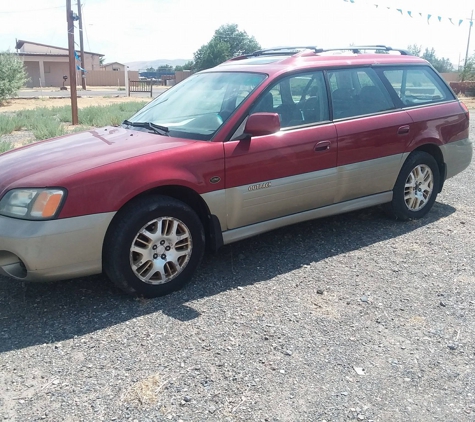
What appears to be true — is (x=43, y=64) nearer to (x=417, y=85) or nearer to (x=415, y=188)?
(x=417, y=85)

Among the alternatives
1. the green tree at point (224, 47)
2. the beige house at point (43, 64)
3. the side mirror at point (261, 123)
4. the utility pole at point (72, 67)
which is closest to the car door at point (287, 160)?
the side mirror at point (261, 123)

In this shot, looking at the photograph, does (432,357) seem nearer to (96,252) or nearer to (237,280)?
(237,280)

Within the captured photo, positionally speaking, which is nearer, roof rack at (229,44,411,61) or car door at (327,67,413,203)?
car door at (327,67,413,203)

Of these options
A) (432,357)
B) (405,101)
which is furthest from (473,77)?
(432,357)

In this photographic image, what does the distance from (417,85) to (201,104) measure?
2.60m

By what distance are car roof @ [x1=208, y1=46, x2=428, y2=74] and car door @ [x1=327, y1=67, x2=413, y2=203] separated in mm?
127

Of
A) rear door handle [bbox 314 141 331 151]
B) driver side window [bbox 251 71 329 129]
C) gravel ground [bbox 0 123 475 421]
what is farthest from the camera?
rear door handle [bbox 314 141 331 151]

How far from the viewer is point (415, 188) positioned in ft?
18.7

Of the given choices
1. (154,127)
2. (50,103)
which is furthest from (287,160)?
(50,103)

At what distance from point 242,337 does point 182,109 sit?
90.4 inches

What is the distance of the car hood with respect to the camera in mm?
3562

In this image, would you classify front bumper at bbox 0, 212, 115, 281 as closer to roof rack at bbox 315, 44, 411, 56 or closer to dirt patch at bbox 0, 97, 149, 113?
roof rack at bbox 315, 44, 411, 56

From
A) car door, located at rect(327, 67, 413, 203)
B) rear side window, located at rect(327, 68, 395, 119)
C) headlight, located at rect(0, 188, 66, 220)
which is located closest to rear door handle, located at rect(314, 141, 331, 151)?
car door, located at rect(327, 67, 413, 203)

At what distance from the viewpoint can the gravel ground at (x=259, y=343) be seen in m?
2.73
